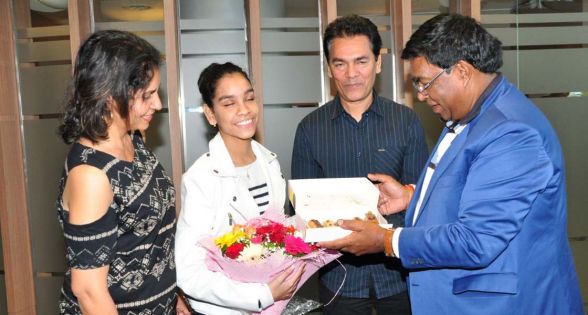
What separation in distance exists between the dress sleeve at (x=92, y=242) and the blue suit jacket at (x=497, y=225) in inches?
36.5

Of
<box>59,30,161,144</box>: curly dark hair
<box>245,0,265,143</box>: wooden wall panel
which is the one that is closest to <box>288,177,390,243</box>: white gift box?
<box>59,30,161,144</box>: curly dark hair

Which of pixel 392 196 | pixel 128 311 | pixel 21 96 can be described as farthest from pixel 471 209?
pixel 21 96

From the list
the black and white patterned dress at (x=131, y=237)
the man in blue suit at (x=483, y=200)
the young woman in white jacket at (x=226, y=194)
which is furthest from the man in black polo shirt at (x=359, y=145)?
the black and white patterned dress at (x=131, y=237)

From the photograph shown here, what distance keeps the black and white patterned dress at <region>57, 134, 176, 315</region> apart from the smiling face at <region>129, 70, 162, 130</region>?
0.13 m

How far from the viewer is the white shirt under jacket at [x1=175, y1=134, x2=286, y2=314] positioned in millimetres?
1761

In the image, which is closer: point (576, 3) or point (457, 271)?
point (457, 271)

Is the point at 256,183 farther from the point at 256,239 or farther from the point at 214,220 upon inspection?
the point at 256,239

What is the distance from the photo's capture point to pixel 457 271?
1604 mm

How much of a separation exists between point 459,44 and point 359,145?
83 cm

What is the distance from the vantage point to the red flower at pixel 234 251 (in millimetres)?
1679

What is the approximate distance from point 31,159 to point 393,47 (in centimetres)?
296

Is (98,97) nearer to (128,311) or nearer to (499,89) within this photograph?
(128,311)

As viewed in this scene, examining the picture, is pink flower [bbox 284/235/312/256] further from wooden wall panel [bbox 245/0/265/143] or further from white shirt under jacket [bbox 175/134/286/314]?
wooden wall panel [bbox 245/0/265/143]

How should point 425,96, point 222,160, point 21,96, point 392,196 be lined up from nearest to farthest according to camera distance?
point 425,96, point 222,160, point 392,196, point 21,96
